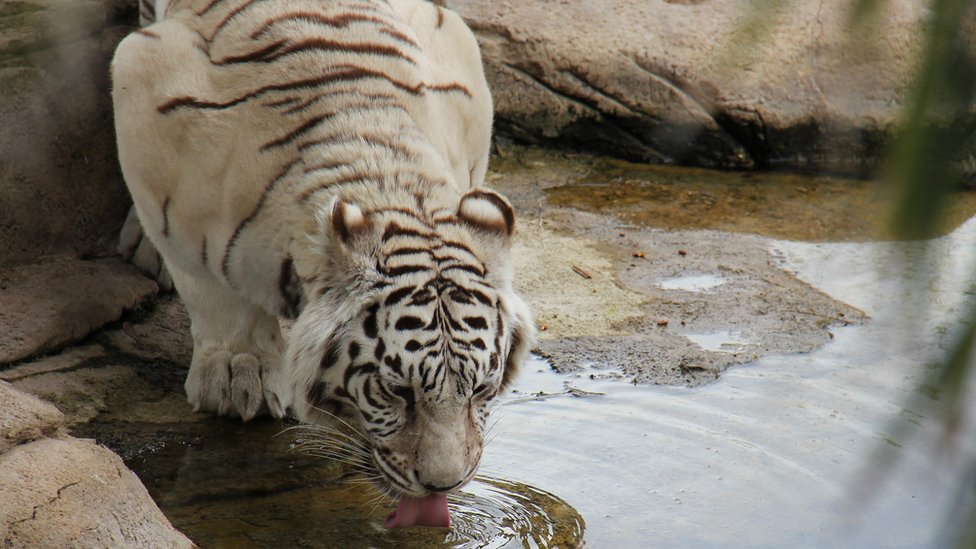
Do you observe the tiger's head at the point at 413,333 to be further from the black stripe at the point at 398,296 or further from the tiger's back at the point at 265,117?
the tiger's back at the point at 265,117

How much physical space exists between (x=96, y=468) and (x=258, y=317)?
1202 mm

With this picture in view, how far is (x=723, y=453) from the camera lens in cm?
365

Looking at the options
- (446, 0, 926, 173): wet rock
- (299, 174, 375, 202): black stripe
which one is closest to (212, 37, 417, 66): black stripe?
(299, 174, 375, 202): black stripe

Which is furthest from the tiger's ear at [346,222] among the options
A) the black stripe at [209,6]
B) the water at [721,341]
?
the water at [721,341]

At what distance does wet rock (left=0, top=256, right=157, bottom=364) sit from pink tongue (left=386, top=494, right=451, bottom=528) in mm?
1497

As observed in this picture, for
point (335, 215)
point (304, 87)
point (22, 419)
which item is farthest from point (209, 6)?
point (22, 419)

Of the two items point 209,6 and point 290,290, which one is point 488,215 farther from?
point 209,6

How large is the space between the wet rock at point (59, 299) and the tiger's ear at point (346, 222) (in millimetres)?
1480

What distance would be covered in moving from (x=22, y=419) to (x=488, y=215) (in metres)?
1.19

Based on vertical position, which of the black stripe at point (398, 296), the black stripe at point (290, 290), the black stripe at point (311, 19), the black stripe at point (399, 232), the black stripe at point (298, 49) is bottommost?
the black stripe at point (290, 290)

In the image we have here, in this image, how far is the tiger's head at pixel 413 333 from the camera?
2740 millimetres

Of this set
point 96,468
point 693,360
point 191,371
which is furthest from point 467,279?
point 693,360

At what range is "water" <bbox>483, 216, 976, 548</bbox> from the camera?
324 cm

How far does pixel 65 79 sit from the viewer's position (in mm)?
4277
